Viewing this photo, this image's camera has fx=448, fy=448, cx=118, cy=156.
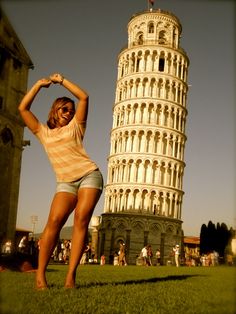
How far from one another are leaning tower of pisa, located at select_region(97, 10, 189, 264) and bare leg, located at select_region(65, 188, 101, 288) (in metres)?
62.3

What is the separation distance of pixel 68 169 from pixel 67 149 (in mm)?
221

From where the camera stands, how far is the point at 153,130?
6994 centimetres

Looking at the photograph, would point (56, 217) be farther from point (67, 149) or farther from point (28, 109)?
point (28, 109)

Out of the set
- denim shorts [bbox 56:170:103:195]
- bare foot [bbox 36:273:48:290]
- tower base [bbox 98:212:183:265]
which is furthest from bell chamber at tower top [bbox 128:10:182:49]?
bare foot [bbox 36:273:48:290]

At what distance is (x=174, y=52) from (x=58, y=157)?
73.6m

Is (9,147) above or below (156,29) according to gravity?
below

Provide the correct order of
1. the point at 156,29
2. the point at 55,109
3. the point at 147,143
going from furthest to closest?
1. the point at 156,29
2. the point at 147,143
3. the point at 55,109

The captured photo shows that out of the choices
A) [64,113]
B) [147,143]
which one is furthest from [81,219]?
[147,143]

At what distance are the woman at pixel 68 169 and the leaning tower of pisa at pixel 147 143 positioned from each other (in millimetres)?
62432

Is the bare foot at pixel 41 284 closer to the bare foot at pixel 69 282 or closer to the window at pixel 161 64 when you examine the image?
the bare foot at pixel 69 282

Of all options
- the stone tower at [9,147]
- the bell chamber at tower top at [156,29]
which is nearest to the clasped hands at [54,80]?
the stone tower at [9,147]

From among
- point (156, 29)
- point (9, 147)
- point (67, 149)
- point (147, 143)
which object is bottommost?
point (67, 149)

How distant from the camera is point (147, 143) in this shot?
70.2 metres

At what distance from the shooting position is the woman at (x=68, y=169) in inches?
156
